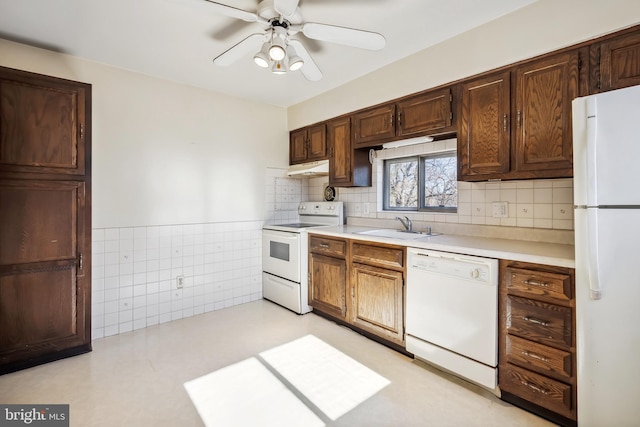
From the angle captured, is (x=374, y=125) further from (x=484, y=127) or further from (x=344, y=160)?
(x=484, y=127)

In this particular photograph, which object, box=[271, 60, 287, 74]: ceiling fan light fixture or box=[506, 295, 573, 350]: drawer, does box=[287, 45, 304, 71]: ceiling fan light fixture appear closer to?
box=[271, 60, 287, 74]: ceiling fan light fixture

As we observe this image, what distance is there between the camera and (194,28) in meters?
2.20

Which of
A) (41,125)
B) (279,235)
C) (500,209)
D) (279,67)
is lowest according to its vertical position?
(279,235)

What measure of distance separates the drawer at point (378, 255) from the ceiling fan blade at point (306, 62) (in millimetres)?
1443

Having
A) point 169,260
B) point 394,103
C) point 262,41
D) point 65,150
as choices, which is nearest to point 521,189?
point 394,103

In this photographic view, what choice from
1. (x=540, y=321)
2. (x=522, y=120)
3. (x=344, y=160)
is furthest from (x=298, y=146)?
(x=540, y=321)

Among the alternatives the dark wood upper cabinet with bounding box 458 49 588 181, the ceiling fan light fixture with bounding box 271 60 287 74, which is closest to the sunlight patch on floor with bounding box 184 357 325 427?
the dark wood upper cabinet with bounding box 458 49 588 181

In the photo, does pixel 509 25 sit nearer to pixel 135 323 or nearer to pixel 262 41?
pixel 262 41

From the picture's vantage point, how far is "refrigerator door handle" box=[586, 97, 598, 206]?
1.45 m

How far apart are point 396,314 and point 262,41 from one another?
86.1 inches

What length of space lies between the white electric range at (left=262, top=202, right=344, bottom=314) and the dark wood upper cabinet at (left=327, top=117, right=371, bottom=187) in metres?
0.41

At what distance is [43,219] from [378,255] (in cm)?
261

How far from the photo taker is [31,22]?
212 cm

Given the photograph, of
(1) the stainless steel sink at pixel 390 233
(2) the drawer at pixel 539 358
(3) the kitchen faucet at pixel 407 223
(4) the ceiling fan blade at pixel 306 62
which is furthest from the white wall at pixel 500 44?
(2) the drawer at pixel 539 358
